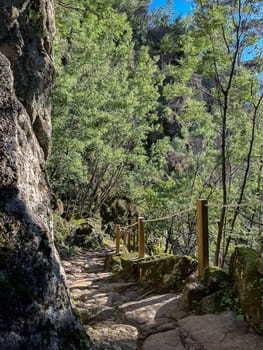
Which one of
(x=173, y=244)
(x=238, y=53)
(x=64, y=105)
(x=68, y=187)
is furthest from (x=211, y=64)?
(x=68, y=187)

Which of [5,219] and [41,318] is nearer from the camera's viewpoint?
[41,318]

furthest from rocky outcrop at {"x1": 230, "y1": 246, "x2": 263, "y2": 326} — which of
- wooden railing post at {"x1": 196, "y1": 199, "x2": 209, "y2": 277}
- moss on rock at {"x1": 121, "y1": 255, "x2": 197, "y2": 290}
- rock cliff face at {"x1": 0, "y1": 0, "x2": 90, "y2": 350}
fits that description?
rock cliff face at {"x1": 0, "y1": 0, "x2": 90, "y2": 350}

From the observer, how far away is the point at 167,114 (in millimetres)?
10695

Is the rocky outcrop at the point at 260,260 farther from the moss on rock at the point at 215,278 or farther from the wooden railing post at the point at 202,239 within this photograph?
the wooden railing post at the point at 202,239

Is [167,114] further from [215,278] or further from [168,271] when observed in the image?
[215,278]

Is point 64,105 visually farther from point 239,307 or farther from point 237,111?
point 239,307

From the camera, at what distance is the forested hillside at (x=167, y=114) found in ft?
20.2

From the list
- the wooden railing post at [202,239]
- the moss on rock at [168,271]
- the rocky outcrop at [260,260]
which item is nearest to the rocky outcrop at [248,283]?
the rocky outcrop at [260,260]

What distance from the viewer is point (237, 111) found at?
30.4ft

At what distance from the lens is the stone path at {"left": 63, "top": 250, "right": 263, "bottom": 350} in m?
2.28

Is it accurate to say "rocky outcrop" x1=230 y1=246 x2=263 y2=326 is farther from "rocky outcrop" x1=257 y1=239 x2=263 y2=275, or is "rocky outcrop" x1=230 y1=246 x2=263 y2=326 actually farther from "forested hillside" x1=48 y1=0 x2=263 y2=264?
"forested hillside" x1=48 y1=0 x2=263 y2=264

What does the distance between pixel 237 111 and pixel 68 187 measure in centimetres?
931

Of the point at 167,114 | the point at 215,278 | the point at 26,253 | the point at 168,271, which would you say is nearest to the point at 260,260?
the point at 215,278

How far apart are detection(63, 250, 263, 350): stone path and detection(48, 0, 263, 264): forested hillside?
1169 mm
